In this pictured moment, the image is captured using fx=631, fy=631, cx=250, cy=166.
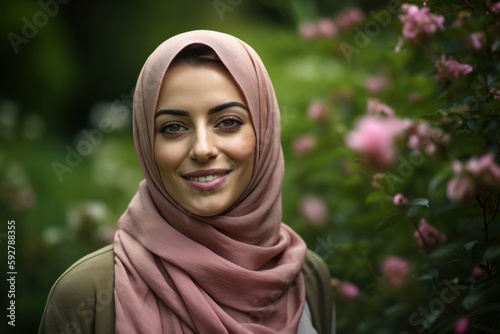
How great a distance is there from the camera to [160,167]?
6.00ft

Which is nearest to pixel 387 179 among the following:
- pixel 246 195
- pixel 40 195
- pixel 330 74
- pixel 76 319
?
pixel 246 195

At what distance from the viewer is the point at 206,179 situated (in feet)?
5.91

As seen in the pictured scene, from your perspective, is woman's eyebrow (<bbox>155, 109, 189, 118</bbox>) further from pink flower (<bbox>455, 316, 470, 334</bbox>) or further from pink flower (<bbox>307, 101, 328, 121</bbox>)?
pink flower (<bbox>307, 101, 328, 121</bbox>)

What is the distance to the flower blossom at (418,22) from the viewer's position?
1967 mm

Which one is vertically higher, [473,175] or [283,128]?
[473,175]

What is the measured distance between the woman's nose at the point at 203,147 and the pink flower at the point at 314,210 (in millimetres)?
1304

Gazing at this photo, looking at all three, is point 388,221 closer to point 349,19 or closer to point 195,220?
point 195,220

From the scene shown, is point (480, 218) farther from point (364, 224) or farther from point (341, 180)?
point (341, 180)

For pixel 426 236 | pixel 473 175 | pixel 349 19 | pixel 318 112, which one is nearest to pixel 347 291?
pixel 426 236

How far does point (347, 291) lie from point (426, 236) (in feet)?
1.52

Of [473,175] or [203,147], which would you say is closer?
[473,175]

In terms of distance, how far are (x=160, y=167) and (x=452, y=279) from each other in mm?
975

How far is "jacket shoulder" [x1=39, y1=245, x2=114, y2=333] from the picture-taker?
5.82 ft

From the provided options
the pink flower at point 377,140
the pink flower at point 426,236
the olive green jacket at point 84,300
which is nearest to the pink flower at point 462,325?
the pink flower at point 426,236
